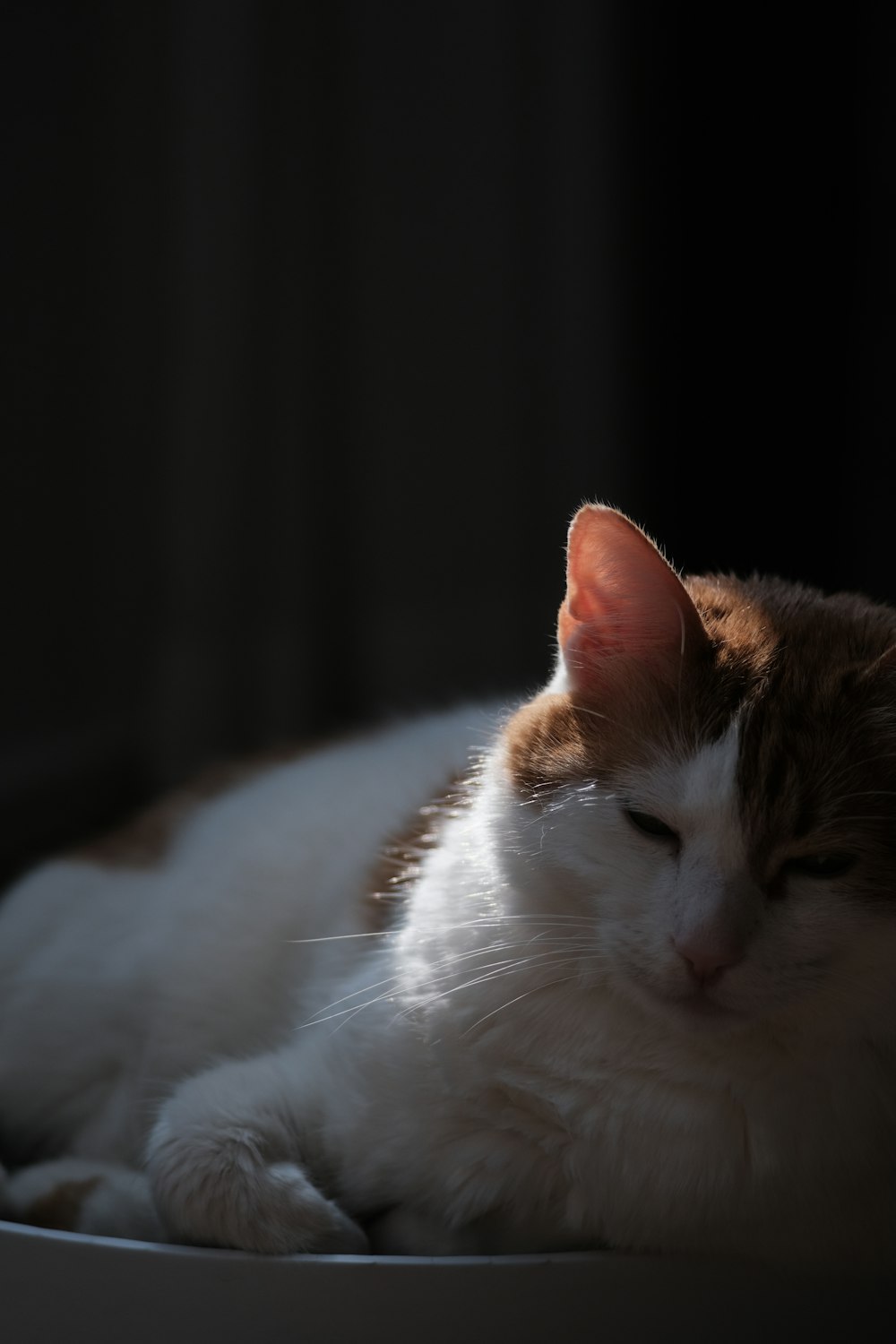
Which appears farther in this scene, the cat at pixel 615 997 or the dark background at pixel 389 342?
the dark background at pixel 389 342

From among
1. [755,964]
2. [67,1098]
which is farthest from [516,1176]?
[67,1098]

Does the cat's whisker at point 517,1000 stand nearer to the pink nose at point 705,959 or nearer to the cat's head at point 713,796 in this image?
the cat's head at point 713,796

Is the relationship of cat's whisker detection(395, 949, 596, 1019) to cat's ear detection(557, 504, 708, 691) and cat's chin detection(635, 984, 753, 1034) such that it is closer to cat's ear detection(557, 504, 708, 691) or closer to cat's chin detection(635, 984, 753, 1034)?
cat's chin detection(635, 984, 753, 1034)

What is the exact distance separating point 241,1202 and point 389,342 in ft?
6.13

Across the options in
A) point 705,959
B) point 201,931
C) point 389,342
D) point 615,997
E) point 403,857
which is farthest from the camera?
point 389,342

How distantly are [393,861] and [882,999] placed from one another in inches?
23.5

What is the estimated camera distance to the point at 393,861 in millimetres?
1430

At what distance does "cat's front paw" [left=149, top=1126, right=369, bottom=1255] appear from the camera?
1.11 meters

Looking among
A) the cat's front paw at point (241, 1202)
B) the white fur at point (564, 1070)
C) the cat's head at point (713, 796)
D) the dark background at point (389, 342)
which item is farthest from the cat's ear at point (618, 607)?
the dark background at point (389, 342)

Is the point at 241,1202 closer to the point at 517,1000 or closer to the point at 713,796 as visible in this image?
the point at 517,1000

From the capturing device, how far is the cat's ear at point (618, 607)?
1083 millimetres

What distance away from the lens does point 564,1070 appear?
1.12m

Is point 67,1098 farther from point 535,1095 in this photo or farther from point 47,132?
point 47,132

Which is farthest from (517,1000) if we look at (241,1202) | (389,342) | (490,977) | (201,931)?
(389,342)
